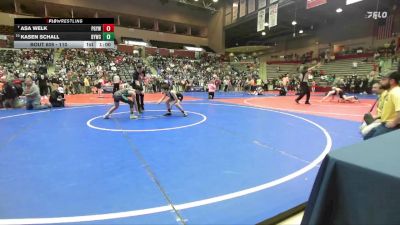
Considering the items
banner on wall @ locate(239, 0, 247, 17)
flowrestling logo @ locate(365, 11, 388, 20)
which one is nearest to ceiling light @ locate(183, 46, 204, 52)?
banner on wall @ locate(239, 0, 247, 17)

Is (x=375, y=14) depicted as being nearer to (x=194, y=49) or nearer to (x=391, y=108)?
(x=391, y=108)

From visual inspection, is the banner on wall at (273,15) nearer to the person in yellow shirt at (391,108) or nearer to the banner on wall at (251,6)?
the banner on wall at (251,6)

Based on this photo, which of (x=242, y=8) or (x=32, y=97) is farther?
(x=242, y=8)

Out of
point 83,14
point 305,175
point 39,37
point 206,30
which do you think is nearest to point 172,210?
point 305,175

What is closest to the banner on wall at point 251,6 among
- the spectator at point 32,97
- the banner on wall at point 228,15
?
the banner on wall at point 228,15

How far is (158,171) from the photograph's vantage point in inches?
144

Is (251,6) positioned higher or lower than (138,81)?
higher

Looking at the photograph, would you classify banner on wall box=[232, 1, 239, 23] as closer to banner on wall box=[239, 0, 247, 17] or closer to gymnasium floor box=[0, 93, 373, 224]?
banner on wall box=[239, 0, 247, 17]

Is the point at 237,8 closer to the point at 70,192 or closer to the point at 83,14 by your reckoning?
the point at 83,14
